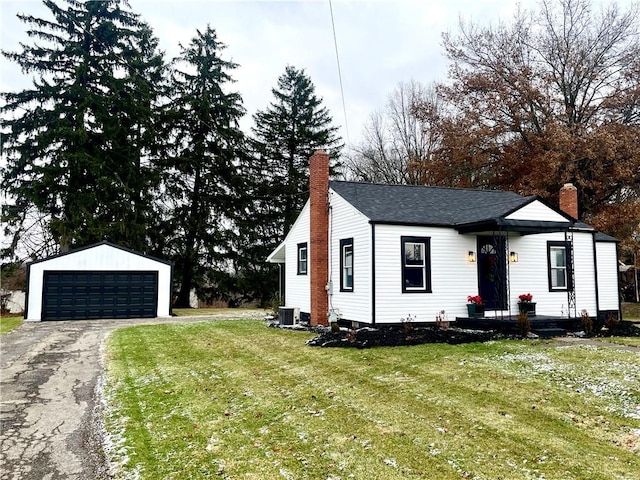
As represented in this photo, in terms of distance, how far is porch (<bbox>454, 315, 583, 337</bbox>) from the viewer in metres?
12.3

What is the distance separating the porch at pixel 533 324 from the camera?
40.3ft

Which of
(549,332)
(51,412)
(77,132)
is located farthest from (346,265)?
(77,132)

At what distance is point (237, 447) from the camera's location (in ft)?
15.9

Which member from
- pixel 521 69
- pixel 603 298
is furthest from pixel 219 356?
pixel 521 69

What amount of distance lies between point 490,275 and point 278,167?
78.7 feet

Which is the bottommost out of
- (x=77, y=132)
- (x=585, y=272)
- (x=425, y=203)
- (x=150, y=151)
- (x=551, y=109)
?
(x=585, y=272)

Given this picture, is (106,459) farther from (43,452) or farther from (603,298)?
(603,298)

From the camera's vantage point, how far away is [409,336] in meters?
11.3

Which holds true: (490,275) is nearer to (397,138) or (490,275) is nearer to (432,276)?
(432,276)

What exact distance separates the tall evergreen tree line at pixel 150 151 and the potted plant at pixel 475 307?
67.2 feet

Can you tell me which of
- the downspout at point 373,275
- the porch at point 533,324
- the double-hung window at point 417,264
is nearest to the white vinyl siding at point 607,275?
the porch at point 533,324

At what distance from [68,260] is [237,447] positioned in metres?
19.2

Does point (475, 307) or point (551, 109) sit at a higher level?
point (551, 109)

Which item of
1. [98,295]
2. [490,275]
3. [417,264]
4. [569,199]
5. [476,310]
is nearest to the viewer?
[476,310]
